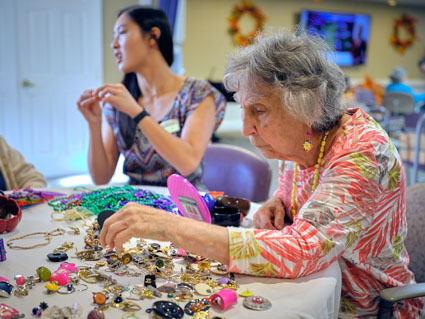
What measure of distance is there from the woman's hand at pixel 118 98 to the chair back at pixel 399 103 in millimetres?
6470

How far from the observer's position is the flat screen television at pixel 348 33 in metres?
11.4

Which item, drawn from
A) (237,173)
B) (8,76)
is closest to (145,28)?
(237,173)

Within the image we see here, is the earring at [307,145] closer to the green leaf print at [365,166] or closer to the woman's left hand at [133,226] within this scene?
the green leaf print at [365,166]

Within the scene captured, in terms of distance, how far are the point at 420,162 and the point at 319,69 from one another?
12.1ft

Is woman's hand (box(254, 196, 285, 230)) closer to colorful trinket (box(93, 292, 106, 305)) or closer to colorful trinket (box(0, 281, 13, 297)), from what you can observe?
colorful trinket (box(93, 292, 106, 305))

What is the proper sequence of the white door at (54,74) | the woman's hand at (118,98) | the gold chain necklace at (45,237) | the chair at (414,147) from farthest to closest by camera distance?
the white door at (54,74)
the chair at (414,147)
the woman's hand at (118,98)
the gold chain necklace at (45,237)

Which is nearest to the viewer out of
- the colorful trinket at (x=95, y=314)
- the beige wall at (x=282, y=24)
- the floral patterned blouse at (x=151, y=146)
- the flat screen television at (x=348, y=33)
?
the colorful trinket at (x=95, y=314)

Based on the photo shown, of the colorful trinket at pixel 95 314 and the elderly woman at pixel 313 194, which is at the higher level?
the elderly woman at pixel 313 194

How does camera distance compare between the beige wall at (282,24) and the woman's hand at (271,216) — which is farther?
the beige wall at (282,24)

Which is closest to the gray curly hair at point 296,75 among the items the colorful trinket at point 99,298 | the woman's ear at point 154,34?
the colorful trinket at point 99,298

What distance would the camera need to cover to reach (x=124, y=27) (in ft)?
7.47

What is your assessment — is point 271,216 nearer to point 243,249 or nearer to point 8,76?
point 243,249

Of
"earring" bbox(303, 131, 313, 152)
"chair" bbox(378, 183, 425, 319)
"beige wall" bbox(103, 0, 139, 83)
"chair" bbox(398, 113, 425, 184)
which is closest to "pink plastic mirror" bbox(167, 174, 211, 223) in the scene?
"earring" bbox(303, 131, 313, 152)

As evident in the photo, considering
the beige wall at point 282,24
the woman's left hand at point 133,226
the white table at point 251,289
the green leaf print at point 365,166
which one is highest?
the beige wall at point 282,24
